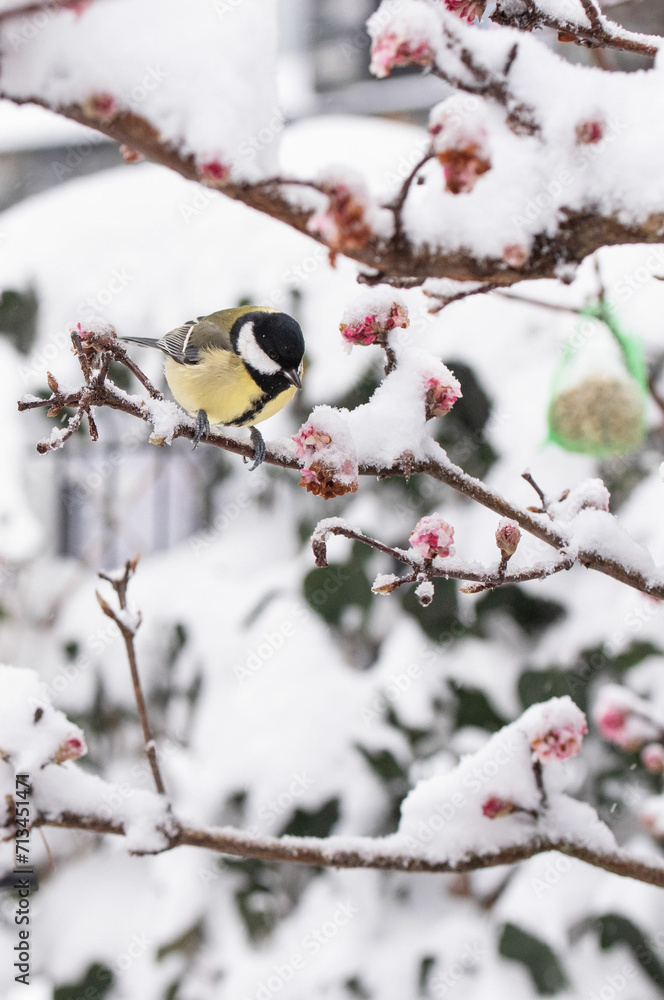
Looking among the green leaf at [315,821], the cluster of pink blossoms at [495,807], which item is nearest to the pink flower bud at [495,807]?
the cluster of pink blossoms at [495,807]

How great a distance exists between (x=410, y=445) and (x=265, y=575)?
1314 millimetres

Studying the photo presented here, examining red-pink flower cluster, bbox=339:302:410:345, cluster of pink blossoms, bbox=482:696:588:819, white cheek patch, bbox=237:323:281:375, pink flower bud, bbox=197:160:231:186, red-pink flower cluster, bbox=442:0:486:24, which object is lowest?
cluster of pink blossoms, bbox=482:696:588:819

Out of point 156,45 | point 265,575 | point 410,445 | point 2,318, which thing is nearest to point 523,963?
point 265,575

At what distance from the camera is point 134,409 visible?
2.01 feet

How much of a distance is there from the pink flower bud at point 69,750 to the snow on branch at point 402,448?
0.30m

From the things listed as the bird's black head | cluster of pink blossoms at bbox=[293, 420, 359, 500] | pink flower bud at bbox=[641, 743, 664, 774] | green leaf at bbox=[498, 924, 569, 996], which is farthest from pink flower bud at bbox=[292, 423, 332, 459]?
green leaf at bbox=[498, 924, 569, 996]

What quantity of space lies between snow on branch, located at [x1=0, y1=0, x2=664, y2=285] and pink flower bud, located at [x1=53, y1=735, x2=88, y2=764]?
53 cm

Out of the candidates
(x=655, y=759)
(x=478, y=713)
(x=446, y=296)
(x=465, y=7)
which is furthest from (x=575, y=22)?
(x=478, y=713)

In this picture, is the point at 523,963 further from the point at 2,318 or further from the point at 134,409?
the point at 2,318

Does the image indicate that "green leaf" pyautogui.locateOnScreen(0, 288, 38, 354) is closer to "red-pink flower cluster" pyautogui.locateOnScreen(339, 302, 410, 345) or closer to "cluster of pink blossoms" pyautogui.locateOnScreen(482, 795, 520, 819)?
"red-pink flower cluster" pyautogui.locateOnScreen(339, 302, 410, 345)

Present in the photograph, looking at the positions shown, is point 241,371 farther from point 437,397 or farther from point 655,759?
point 655,759

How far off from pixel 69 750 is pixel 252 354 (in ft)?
1.70

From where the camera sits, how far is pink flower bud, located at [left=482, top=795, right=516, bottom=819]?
727 millimetres

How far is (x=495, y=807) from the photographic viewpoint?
73 centimetres
